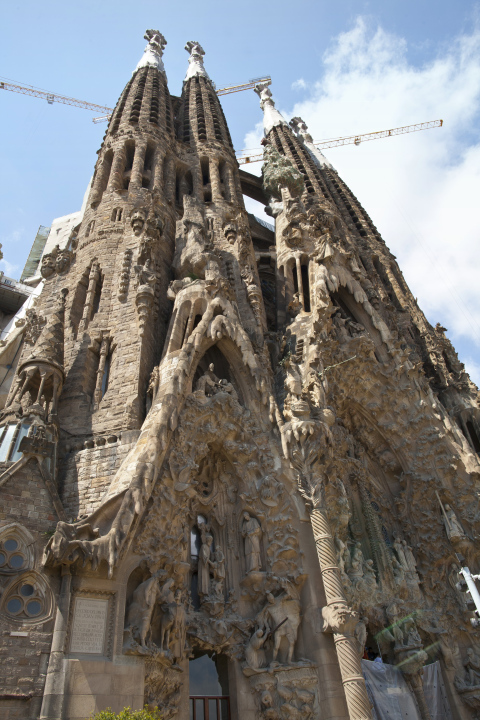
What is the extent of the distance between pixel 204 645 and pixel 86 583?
3.08m

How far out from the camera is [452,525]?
15.3 m

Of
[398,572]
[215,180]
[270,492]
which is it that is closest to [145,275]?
A: [270,492]

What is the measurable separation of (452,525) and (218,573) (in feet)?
24.7

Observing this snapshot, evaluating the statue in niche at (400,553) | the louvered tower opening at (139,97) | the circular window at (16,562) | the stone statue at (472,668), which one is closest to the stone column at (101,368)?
the circular window at (16,562)

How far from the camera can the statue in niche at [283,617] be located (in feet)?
35.3

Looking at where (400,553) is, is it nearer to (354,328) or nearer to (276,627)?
(276,627)

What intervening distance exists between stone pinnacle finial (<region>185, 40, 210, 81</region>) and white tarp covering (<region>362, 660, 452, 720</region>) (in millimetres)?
36144

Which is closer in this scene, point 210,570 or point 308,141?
point 210,570

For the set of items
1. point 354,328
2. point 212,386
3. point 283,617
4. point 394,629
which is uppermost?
point 354,328

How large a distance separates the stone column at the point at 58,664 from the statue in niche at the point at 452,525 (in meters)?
10.9

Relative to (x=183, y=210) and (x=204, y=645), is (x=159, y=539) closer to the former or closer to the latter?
(x=204, y=645)

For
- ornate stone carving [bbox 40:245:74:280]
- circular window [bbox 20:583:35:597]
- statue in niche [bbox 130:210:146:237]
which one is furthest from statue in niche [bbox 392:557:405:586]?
ornate stone carving [bbox 40:245:74:280]

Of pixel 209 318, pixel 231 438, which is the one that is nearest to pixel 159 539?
pixel 231 438

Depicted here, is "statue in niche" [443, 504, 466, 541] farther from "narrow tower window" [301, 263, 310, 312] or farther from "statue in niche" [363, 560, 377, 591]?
"narrow tower window" [301, 263, 310, 312]
